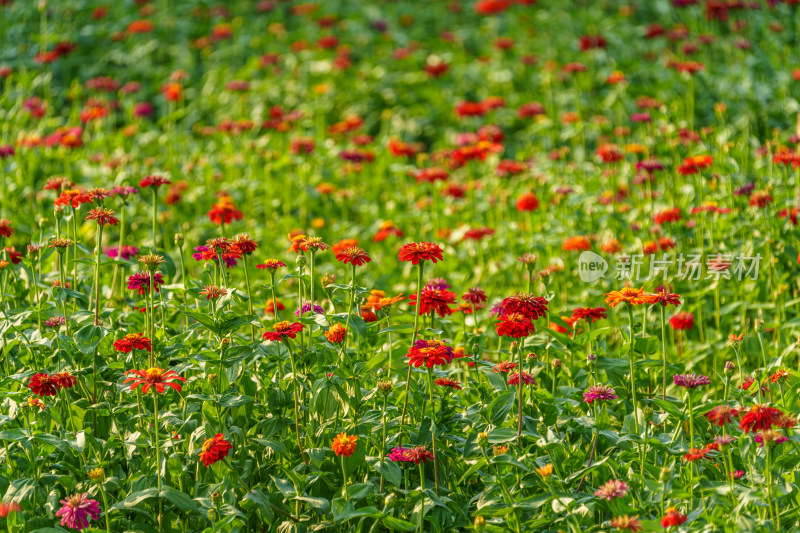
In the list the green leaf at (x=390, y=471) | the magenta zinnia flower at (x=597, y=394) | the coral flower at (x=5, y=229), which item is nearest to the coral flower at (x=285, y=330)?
the green leaf at (x=390, y=471)

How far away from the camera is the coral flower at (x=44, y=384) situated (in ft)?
7.70

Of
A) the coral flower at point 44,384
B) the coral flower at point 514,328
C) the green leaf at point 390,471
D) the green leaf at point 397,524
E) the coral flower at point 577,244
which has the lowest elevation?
the coral flower at point 577,244

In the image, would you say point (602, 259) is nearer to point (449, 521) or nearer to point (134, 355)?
point (449, 521)

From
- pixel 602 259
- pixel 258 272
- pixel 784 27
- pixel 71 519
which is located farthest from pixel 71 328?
pixel 784 27

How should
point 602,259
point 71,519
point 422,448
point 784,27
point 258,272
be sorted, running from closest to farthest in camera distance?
point 71,519 → point 422,448 → point 602,259 → point 258,272 → point 784,27

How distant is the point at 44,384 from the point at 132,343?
0.87ft

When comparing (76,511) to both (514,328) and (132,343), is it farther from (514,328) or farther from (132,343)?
(514,328)

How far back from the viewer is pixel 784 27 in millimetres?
7484

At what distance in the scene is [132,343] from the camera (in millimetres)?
2447

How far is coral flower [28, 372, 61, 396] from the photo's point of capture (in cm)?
235

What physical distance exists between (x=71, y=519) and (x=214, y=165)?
4122 mm

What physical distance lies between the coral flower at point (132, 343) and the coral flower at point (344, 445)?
65 centimetres

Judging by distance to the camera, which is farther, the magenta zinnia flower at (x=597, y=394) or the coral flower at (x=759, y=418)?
Result: the magenta zinnia flower at (x=597, y=394)

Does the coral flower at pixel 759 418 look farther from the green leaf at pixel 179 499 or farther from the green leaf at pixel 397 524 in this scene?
the green leaf at pixel 179 499
